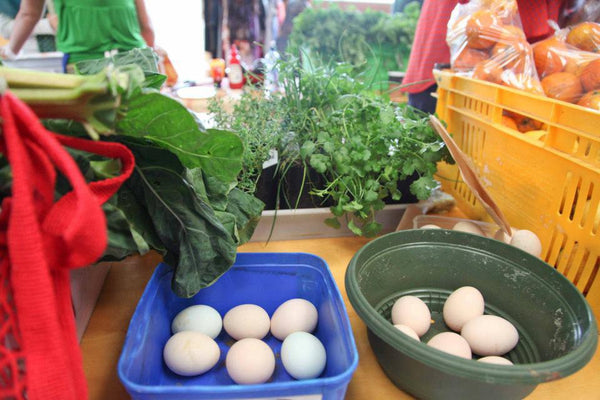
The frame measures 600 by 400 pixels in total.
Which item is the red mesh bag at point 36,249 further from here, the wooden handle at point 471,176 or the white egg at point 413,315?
the wooden handle at point 471,176

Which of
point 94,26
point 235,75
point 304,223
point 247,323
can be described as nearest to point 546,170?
point 304,223

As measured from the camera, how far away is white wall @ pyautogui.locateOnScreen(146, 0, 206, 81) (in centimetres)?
407

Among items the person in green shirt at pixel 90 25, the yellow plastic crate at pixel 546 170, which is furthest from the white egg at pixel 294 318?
the person in green shirt at pixel 90 25

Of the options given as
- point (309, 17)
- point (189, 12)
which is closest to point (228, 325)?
point (309, 17)

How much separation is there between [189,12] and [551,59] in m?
4.14

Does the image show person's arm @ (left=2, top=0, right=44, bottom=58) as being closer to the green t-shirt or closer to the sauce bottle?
the green t-shirt

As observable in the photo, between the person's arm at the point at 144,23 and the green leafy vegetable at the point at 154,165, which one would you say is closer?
the green leafy vegetable at the point at 154,165

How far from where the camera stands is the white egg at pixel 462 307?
2.01 ft

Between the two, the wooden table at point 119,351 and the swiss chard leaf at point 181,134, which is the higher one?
the swiss chard leaf at point 181,134

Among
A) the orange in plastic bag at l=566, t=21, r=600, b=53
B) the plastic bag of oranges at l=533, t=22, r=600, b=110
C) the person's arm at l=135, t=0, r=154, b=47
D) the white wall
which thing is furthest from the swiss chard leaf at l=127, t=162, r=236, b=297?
the white wall

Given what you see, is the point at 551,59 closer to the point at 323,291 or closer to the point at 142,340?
the point at 323,291

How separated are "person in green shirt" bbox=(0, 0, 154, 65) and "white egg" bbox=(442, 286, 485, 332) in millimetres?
1844

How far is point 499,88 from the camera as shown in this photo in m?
0.80

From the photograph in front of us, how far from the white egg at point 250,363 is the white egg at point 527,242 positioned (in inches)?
18.8
